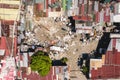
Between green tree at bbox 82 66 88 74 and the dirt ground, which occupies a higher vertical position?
the dirt ground

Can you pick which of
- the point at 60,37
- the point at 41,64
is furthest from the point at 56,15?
the point at 41,64

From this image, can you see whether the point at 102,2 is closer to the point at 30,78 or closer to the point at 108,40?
the point at 108,40

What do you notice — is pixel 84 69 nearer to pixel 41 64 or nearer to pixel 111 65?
pixel 111 65

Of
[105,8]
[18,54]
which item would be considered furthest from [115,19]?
[18,54]

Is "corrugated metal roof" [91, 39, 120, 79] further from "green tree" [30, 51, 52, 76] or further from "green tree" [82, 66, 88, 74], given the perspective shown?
"green tree" [30, 51, 52, 76]

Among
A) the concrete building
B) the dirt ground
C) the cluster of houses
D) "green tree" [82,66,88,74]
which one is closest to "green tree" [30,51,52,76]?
the cluster of houses

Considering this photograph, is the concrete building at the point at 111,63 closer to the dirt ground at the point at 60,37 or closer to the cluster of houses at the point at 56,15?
the cluster of houses at the point at 56,15

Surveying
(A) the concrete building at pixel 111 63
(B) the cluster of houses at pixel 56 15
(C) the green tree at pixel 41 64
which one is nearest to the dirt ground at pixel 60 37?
(B) the cluster of houses at pixel 56 15

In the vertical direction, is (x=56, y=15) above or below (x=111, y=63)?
above
